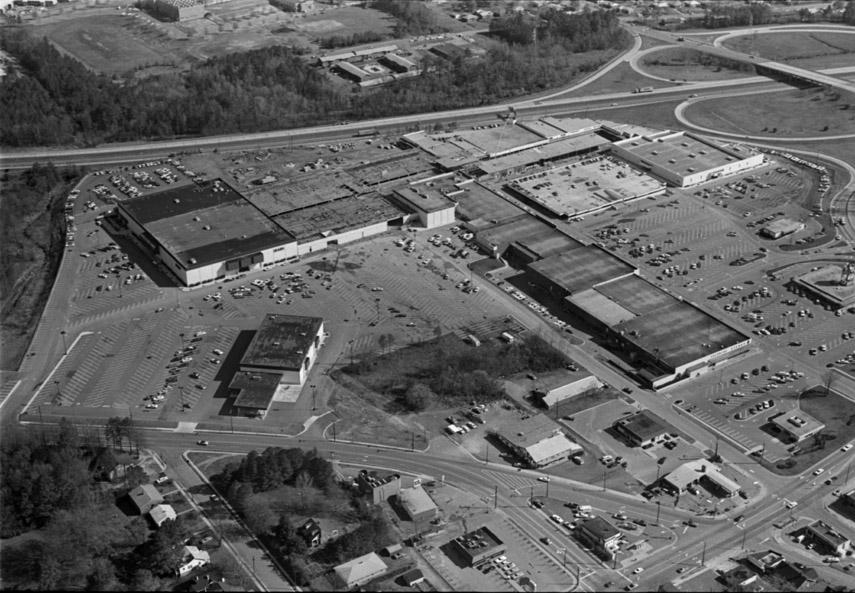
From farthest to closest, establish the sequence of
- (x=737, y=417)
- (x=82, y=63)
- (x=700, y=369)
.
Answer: (x=82, y=63), (x=700, y=369), (x=737, y=417)

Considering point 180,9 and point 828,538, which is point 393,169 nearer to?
point 828,538

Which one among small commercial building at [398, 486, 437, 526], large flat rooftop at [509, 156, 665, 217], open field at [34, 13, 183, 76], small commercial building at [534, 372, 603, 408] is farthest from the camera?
open field at [34, 13, 183, 76]

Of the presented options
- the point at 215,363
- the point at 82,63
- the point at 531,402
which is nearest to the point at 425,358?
the point at 531,402

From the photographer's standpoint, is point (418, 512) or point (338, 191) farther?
point (338, 191)

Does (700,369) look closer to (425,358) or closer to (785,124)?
(425,358)

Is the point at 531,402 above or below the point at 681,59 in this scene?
below

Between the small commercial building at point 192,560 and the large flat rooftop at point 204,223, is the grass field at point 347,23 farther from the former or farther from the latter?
the small commercial building at point 192,560

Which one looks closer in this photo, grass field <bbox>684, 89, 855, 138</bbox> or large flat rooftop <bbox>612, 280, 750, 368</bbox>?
large flat rooftop <bbox>612, 280, 750, 368</bbox>

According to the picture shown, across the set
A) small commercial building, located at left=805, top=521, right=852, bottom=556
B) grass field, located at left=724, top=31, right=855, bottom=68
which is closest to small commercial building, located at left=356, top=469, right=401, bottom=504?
small commercial building, located at left=805, top=521, right=852, bottom=556

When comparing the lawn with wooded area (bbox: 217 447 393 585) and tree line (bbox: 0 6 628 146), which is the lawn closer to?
wooded area (bbox: 217 447 393 585)
